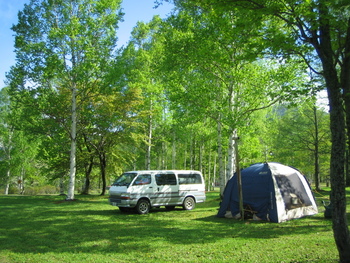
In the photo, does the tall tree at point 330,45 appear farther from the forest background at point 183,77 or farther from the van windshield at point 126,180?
the van windshield at point 126,180

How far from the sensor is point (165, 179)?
14.1m

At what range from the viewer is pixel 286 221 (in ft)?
34.1

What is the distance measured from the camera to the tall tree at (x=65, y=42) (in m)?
17.7

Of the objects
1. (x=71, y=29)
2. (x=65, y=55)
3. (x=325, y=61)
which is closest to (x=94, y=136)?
(x=65, y=55)

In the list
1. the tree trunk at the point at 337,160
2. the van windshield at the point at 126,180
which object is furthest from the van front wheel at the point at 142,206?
the tree trunk at the point at 337,160

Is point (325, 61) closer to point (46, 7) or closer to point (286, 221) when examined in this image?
point (286, 221)

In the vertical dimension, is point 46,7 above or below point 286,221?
above

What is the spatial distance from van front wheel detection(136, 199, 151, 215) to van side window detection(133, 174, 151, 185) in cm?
80

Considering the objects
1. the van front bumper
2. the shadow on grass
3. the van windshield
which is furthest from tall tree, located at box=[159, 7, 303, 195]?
the van front bumper

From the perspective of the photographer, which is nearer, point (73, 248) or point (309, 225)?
point (73, 248)

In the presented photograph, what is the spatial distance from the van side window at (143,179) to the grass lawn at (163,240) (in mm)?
2019

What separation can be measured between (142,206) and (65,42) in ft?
37.0

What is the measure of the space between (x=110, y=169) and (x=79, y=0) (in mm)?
14339

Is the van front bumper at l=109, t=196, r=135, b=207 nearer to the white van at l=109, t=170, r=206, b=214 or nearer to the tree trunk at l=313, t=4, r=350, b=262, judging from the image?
the white van at l=109, t=170, r=206, b=214
